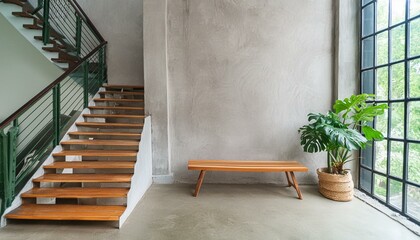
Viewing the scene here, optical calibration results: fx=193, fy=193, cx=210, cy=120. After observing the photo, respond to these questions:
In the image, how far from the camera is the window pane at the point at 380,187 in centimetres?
261

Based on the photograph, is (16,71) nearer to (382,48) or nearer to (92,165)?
(92,165)

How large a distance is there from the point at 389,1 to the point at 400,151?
200 cm

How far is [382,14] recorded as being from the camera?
2727 millimetres

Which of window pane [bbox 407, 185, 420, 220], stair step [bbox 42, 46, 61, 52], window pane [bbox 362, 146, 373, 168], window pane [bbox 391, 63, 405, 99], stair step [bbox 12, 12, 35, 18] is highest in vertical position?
stair step [bbox 12, 12, 35, 18]

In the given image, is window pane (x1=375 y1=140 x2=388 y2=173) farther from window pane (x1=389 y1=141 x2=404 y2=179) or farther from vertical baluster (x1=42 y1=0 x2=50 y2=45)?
vertical baluster (x1=42 y1=0 x2=50 y2=45)

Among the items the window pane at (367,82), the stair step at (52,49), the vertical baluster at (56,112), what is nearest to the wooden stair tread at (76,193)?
the vertical baluster at (56,112)

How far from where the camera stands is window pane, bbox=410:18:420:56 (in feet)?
7.32

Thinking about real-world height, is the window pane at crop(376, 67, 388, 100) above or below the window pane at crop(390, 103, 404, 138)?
above

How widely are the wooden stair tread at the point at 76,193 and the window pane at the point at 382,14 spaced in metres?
4.04

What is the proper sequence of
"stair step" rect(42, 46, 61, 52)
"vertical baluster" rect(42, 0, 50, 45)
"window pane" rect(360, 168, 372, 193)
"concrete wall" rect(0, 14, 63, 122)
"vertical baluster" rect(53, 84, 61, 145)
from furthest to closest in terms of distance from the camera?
"concrete wall" rect(0, 14, 63, 122) < "stair step" rect(42, 46, 61, 52) < "vertical baluster" rect(42, 0, 50, 45) < "window pane" rect(360, 168, 372, 193) < "vertical baluster" rect(53, 84, 61, 145)

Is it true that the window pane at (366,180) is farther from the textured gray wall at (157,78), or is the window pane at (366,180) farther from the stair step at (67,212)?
the stair step at (67,212)

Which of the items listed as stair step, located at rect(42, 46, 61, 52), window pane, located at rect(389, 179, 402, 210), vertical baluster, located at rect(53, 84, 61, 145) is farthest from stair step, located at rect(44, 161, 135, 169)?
window pane, located at rect(389, 179, 402, 210)

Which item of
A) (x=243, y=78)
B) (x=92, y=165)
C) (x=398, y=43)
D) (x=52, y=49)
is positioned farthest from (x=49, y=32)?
(x=398, y=43)

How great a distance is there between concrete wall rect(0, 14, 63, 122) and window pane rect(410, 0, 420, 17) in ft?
21.0
